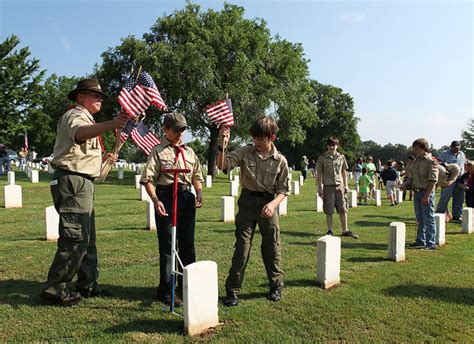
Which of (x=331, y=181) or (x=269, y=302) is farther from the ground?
(x=331, y=181)

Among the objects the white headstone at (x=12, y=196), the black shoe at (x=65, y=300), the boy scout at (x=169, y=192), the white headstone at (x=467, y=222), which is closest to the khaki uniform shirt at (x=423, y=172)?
the white headstone at (x=467, y=222)

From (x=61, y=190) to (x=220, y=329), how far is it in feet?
7.26

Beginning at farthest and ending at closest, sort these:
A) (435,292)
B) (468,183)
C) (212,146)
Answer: (212,146), (468,183), (435,292)

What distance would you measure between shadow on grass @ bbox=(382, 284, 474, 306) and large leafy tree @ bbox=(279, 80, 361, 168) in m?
65.7

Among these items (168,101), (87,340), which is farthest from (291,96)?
(87,340)

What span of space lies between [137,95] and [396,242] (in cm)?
476

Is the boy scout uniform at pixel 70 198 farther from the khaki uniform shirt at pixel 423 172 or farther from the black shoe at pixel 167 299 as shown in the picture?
the khaki uniform shirt at pixel 423 172

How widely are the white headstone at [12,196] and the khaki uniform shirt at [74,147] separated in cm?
937

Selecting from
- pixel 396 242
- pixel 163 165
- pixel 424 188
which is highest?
pixel 163 165

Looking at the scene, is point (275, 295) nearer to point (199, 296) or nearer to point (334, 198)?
point (199, 296)

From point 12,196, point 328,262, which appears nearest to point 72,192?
point 328,262

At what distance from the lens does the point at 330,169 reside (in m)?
8.52

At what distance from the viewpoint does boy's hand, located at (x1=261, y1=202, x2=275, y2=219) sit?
4402 mm

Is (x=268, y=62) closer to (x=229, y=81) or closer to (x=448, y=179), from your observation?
(x=229, y=81)
